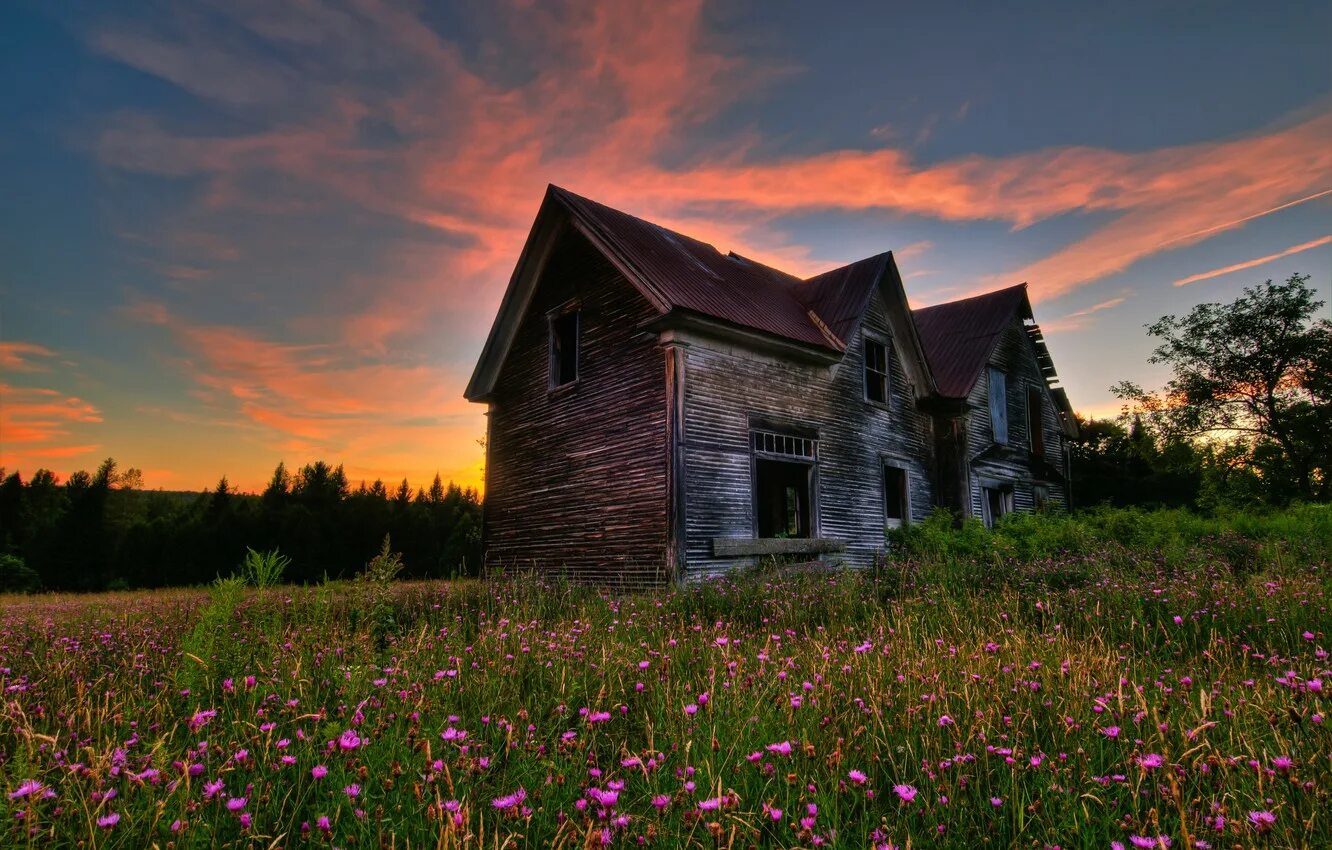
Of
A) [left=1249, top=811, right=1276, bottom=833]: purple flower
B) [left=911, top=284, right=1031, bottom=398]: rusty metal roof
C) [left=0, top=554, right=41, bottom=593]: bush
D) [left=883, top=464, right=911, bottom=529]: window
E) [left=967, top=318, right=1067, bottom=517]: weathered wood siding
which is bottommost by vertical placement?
[left=0, top=554, right=41, bottom=593]: bush

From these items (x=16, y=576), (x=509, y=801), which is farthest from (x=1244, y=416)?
(x=16, y=576)

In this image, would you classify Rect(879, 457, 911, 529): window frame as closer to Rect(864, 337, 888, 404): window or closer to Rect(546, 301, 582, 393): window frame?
Rect(864, 337, 888, 404): window

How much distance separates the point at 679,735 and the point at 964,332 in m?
21.3

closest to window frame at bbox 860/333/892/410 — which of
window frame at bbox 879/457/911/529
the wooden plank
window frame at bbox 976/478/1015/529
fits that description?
window frame at bbox 879/457/911/529

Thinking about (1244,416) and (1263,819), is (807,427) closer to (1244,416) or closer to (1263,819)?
(1263,819)

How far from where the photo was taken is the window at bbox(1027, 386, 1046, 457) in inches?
879

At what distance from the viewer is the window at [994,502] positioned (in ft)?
61.9

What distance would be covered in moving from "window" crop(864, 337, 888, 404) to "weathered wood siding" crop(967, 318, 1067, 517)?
3619 millimetres

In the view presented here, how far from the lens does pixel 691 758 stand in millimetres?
2654

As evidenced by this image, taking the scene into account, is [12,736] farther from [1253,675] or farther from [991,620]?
[1253,675]

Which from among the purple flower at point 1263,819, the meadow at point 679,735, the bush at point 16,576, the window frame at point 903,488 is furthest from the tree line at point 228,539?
the purple flower at point 1263,819

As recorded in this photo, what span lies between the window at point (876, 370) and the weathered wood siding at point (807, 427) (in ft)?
0.99

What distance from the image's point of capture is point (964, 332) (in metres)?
21.4

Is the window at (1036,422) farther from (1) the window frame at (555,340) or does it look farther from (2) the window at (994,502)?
(1) the window frame at (555,340)
